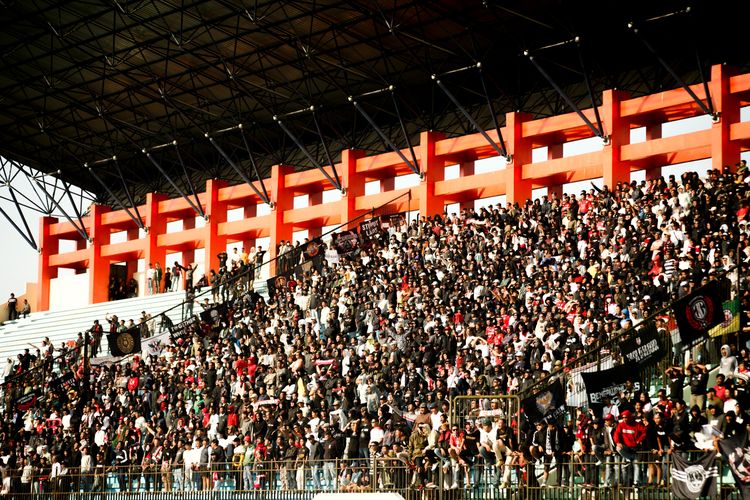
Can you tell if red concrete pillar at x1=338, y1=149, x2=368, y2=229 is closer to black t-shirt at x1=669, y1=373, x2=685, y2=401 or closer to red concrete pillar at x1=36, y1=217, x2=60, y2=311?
red concrete pillar at x1=36, y1=217, x2=60, y2=311

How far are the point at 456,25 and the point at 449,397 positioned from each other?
1899 centimetres

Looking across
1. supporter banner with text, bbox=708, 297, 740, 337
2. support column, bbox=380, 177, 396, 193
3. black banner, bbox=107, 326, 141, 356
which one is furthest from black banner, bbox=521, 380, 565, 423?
support column, bbox=380, 177, 396, 193

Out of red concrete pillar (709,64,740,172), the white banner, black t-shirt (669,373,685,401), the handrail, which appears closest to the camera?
black t-shirt (669,373,685,401)

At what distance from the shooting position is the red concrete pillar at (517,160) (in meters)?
42.0

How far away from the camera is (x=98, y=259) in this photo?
187 feet

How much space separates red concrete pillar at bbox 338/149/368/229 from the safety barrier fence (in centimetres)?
1926

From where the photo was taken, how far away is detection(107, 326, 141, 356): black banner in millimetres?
39062

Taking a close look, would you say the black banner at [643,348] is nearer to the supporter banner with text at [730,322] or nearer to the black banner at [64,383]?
the supporter banner with text at [730,322]

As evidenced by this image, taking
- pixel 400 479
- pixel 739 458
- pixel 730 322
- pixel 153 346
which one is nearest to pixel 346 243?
pixel 153 346

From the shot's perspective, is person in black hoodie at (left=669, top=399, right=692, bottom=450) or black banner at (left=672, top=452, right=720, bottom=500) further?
person in black hoodie at (left=669, top=399, right=692, bottom=450)

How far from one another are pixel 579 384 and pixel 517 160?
19678 millimetres

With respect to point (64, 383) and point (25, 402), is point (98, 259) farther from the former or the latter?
point (25, 402)

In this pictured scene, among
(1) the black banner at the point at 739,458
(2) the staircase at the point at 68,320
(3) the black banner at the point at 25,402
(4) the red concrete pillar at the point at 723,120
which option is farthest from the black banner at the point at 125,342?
(1) the black banner at the point at 739,458

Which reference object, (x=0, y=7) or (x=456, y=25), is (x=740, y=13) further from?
(x=0, y=7)
